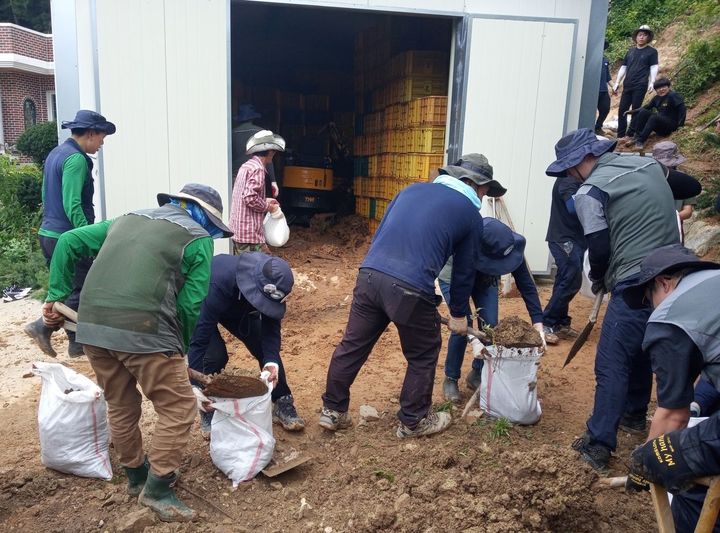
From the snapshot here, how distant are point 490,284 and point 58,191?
3698 mm

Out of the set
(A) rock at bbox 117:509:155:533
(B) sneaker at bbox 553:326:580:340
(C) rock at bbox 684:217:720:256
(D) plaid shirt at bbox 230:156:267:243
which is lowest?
(A) rock at bbox 117:509:155:533

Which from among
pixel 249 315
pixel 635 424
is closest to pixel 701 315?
pixel 635 424

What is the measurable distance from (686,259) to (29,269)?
8031 millimetres

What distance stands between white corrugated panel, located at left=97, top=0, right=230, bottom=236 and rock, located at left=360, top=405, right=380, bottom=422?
3.56 m

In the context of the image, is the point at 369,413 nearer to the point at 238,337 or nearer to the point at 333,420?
the point at 333,420

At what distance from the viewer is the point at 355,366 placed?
3969 mm

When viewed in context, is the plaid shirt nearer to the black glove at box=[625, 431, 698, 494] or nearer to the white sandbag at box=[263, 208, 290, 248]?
the white sandbag at box=[263, 208, 290, 248]

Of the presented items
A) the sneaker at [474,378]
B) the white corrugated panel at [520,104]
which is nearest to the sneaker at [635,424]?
the sneaker at [474,378]

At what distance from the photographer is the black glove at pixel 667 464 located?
224 cm

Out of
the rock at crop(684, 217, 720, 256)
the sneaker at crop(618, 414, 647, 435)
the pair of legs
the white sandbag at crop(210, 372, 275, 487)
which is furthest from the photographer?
the rock at crop(684, 217, 720, 256)

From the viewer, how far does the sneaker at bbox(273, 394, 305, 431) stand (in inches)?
160

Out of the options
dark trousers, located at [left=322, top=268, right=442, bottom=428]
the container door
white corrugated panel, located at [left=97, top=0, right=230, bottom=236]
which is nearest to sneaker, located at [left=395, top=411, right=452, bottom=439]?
dark trousers, located at [left=322, top=268, right=442, bottom=428]

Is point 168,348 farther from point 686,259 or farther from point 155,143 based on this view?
point 155,143

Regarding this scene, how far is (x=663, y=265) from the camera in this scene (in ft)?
8.13
